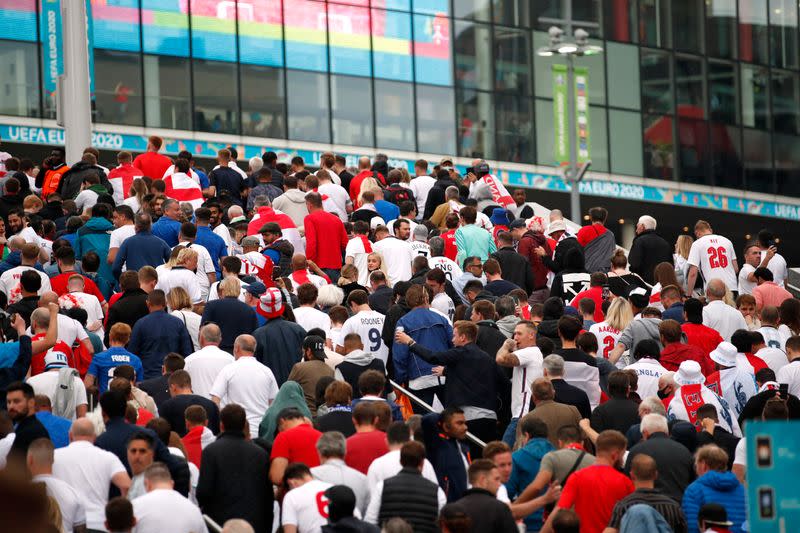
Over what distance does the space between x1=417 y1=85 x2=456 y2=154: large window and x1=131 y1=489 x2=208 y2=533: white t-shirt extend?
33.2 m

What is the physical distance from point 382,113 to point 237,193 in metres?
18.4

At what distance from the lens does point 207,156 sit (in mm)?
38281

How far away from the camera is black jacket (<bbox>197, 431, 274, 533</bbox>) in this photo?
33.7 feet

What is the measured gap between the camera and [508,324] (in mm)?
14664

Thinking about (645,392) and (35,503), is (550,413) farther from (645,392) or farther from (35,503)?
(35,503)

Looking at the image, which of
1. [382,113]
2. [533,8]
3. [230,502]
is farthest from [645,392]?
[533,8]

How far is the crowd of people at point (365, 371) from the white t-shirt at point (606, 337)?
16 mm

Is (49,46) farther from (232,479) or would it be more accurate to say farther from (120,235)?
(232,479)

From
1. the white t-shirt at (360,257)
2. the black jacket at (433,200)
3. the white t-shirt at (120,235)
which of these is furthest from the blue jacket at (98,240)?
the black jacket at (433,200)

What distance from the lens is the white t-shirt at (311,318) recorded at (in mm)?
14852

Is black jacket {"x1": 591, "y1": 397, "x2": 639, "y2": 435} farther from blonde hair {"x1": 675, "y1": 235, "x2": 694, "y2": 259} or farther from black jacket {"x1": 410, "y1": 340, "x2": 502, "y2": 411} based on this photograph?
blonde hair {"x1": 675, "y1": 235, "x2": 694, "y2": 259}

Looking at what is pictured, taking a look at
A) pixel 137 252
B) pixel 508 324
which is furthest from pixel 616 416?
pixel 137 252

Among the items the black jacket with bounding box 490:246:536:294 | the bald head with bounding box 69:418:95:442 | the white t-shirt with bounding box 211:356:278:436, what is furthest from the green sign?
the bald head with bounding box 69:418:95:442

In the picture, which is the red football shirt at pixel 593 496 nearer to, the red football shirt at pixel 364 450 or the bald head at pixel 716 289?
the red football shirt at pixel 364 450
